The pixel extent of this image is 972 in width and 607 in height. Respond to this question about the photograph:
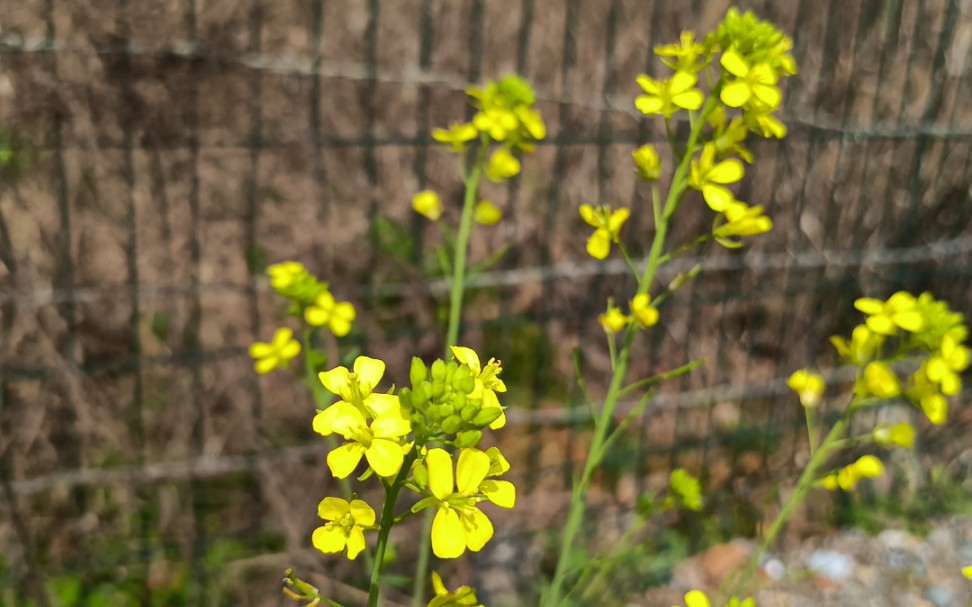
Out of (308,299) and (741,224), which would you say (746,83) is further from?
(308,299)

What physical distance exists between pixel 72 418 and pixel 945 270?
89.4 inches

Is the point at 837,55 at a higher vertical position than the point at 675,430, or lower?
higher

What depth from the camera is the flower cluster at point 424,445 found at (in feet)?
2.35

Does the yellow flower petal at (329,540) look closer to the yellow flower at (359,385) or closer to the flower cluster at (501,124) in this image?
the yellow flower at (359,385)

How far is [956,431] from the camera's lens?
2.86 meters

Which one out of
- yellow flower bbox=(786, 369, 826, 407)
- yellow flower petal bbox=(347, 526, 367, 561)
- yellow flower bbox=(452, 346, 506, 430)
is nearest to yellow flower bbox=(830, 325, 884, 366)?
yellow flower bbox=(786, 369, 826, 407)

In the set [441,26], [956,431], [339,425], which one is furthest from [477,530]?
[956,431]

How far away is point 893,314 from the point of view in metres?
1.17

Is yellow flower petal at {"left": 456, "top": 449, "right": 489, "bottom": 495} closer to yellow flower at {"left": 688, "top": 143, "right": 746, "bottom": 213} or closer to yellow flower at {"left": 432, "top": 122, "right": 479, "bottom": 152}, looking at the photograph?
yellow flower at {"left": 688, "top": 143, "right": 746, "bottom": 213}

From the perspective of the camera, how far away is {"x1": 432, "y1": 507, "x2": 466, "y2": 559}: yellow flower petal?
71cm

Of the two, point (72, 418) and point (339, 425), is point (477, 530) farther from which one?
point (72, 418)

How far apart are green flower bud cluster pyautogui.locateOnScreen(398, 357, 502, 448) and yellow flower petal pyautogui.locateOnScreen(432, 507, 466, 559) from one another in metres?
0.06

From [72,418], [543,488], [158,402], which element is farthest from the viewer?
[543,488]

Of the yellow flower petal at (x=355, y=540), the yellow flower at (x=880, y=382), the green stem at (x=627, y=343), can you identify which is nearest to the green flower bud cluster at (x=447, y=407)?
the yellow flower petal at (x=355, y=540)
